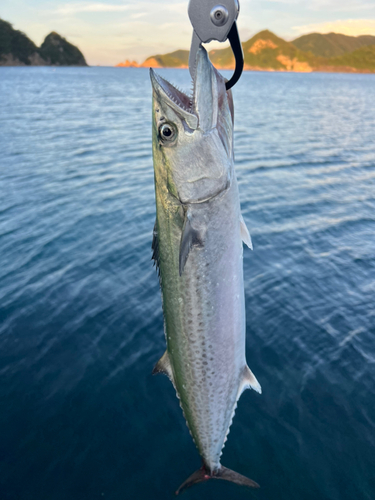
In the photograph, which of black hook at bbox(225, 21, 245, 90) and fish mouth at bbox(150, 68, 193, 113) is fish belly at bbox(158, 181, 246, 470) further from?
black hook at bbox(225, 21, 245, 90)

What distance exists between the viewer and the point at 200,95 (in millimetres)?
2797

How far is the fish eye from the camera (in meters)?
3.05

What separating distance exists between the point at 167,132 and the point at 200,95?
1.44 feet

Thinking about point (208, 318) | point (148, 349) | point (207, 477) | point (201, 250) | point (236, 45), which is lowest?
point (148, 349)

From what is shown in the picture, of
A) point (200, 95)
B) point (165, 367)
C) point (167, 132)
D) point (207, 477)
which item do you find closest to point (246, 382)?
point (165, 367)

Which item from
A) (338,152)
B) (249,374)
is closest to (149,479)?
(249,374)

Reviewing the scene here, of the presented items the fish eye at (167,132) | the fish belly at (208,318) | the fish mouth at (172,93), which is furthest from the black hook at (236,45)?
the fish belly at (208,318)

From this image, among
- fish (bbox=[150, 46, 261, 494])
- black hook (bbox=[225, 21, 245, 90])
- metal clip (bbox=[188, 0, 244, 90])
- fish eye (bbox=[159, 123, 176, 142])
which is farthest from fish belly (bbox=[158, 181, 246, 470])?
metal clip (bbox=[188, 0, 244, 90])

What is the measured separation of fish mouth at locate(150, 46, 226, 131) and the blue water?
565 cm

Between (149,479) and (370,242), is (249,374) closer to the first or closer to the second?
(149,479)

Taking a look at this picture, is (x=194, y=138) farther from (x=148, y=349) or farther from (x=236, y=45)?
(x=148, y=349)

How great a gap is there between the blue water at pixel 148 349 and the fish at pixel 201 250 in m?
2.30

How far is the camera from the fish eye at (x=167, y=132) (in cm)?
305

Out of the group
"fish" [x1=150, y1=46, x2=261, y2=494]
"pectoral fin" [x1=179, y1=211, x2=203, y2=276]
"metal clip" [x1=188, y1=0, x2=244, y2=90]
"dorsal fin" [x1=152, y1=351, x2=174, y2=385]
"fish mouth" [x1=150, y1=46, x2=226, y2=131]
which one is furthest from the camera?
"dorsal fin" [x1=152, y1=351, x2=174, y2=385]
